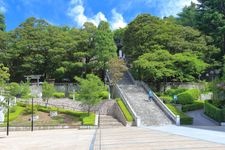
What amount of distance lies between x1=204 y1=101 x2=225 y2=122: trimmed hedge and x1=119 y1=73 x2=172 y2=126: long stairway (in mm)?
3932

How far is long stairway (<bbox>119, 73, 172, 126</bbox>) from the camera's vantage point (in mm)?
35244

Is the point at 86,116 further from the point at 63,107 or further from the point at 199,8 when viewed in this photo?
the point at 199,8

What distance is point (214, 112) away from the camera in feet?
114

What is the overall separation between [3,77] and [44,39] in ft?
90.0


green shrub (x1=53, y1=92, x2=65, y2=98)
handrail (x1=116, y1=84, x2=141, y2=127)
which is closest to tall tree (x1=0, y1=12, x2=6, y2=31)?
green shrub (x1=53, y1=92, x2=65, y2=98)

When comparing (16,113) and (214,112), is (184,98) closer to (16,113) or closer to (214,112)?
(214,112)

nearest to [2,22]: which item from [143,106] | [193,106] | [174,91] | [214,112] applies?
[174,91]

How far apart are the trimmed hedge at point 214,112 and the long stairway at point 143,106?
3.93 meters

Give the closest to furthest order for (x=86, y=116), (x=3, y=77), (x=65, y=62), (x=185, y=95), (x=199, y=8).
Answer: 1. (x=3, y=77)
2. (x=86, y=116)
3. (x=185, y=95)
4. (x=65, y=62)
5. (x=199, y=8)

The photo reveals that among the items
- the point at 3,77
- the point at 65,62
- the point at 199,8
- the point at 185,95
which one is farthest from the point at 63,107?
the point at 199,8

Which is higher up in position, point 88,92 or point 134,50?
point 134,50

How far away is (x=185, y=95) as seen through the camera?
4159 cm

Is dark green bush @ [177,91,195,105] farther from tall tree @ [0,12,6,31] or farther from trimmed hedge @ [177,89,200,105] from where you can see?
tall tree @ [0,12,6,31]

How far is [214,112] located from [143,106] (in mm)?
7869
